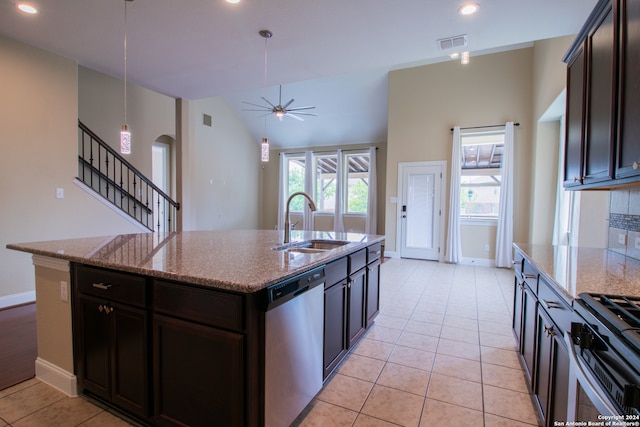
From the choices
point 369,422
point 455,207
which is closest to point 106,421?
point 369,422

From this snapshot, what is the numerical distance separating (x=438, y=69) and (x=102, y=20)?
17.9 ft

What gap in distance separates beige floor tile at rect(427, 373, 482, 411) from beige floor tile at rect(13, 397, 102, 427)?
200 cm

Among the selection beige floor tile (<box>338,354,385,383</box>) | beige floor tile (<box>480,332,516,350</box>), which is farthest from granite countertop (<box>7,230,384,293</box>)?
beige floor tile (<box>480,332,516,350</box>)

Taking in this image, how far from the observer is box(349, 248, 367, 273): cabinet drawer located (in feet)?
7.37

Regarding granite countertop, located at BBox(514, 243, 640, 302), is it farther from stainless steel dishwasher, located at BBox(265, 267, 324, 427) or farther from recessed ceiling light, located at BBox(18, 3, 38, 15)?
recessed ceiling light, located at BBox(18, 3, 38, 15)

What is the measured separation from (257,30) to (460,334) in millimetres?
3460

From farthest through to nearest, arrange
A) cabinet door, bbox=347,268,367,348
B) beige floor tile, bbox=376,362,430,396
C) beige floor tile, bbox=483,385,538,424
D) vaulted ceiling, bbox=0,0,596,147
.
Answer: vaulted ceiling, bbox=0,0,596,147 < cabinet door, bbox=347,268,367,348 < beige floor tile, bbox=376,362,430,396 < beige floor tile, bbox=483,385,538,424

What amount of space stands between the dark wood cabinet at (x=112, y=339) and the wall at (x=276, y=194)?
22.2ft

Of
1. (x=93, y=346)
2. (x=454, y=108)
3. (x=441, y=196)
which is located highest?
(x=454, y=108)

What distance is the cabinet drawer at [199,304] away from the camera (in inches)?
49.8

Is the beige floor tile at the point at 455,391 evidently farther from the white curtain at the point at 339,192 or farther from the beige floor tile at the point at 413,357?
the white curtain at the point at 339,192

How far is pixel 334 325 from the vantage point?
205 cm

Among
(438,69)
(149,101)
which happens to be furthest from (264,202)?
(438,69)

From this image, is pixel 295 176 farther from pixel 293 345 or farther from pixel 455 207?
pixel 293 345
